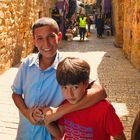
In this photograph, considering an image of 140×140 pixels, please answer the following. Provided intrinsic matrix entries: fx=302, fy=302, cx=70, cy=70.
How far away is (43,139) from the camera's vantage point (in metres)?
2.10

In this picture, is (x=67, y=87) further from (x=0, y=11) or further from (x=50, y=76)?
(x=0, y=11)

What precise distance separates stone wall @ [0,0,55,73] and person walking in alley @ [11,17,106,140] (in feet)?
19.0

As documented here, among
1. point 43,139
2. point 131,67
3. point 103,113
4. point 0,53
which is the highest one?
point 103,113

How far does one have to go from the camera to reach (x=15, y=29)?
9359 mm

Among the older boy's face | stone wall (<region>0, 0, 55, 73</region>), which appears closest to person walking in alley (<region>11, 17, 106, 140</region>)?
the older boy's face

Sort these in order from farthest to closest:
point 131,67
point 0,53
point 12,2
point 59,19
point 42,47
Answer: point 59,19 < point 131,67 < point 12,2 < point 0,53 < point 42,47

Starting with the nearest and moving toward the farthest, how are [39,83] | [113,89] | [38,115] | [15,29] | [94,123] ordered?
[94,123]
[38,115]
[39,83]
[113,89]
[15,29]

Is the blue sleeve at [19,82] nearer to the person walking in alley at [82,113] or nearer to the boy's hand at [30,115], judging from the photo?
the boy's hand at [30,115]

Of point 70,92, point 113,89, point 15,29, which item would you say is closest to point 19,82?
point 70,92

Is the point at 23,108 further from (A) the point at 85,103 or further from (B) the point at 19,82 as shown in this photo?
(A) the point at 85,103

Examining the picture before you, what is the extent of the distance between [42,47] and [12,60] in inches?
280

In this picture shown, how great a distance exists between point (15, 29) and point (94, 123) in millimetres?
7954

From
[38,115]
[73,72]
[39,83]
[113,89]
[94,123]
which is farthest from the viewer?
[113,89]

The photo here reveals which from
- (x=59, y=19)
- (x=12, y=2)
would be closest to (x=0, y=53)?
(x=12, y=2)
